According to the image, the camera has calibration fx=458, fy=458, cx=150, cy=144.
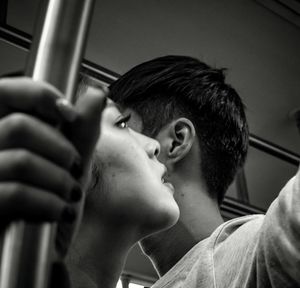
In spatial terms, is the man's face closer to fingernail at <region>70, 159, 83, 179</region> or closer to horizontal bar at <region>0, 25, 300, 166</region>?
horizontal bar at <region>0, 25, 300, 166</region>

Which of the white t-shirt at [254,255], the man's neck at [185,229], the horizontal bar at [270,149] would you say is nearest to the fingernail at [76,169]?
the white t-shirt at [254,255]

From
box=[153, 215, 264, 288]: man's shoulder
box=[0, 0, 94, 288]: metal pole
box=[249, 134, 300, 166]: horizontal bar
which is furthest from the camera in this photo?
box=[249, 134, 300, 166]: horizontal bar

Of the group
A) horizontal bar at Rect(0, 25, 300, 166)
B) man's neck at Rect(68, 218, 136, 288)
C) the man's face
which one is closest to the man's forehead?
the man's face

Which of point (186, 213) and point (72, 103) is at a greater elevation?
point (72, 103)

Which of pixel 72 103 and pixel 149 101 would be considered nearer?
pixel 72 103

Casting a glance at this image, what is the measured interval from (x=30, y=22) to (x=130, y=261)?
1418 millimetres

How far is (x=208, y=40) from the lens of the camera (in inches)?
56.7

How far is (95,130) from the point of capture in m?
0.21

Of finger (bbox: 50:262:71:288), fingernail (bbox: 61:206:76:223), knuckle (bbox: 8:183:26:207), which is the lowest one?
finger (bbox: 50:262:71:288)

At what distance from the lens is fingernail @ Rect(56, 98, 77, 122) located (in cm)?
19

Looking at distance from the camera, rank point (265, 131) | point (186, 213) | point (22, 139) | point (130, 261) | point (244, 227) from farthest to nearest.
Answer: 1. point (130, 261)
2. point (265, 131)
3. point (186, 213)
4. point (244, 227)
5. point (22, 139)

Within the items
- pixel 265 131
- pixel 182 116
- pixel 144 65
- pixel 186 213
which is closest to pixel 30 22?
pixel 144 65

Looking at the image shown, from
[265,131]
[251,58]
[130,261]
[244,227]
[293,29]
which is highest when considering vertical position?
[293,29]

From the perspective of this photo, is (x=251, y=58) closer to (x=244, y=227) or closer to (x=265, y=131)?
(x=265, y=131)
